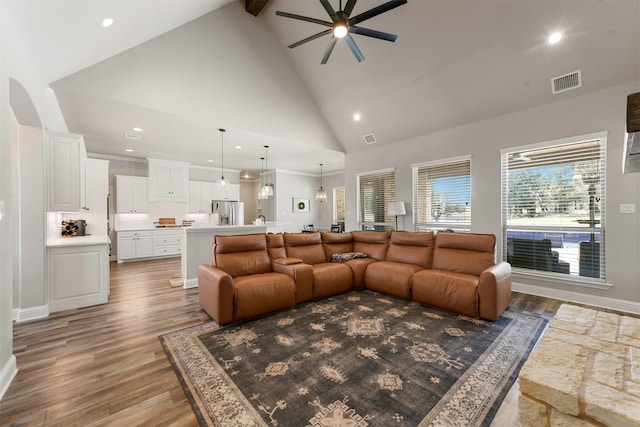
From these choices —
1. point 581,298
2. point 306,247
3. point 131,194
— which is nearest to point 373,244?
point 306,247

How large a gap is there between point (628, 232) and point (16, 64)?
6865mm

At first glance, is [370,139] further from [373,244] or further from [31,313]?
[31,313]

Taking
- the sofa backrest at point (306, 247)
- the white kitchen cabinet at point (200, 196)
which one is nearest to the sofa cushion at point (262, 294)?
the sofa backrest at point (306, 247)

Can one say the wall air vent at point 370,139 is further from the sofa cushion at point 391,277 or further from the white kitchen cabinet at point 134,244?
the white kitchen cabinet at point 134,244

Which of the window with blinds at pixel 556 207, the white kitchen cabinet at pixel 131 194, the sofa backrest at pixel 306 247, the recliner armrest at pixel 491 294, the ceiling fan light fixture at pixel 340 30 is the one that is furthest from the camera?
the white kitchen cabinet at pixel 131 194

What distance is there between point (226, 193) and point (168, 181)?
68.6 inches

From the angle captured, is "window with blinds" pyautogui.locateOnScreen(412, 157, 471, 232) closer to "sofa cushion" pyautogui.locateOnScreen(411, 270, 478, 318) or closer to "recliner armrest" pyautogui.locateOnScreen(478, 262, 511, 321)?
"sofa cushion" pyautogui.locateOnScreen(411, 270, 478, 318)

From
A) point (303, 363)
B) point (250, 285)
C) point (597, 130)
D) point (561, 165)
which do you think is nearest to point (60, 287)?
point (250, 285)

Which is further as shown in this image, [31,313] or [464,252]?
[464,252]

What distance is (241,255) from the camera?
11.5 ft

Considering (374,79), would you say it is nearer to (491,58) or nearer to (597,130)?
(491,58)

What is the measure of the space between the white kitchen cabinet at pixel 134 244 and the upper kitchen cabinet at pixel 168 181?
3.23 ft

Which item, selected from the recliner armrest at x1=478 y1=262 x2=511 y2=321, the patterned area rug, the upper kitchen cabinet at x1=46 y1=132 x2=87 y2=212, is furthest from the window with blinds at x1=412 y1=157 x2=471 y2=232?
the upper kitchen cabinet at x1=46 y1=132 x2=87 y2=212

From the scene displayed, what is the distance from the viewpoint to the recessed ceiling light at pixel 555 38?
123 inches
